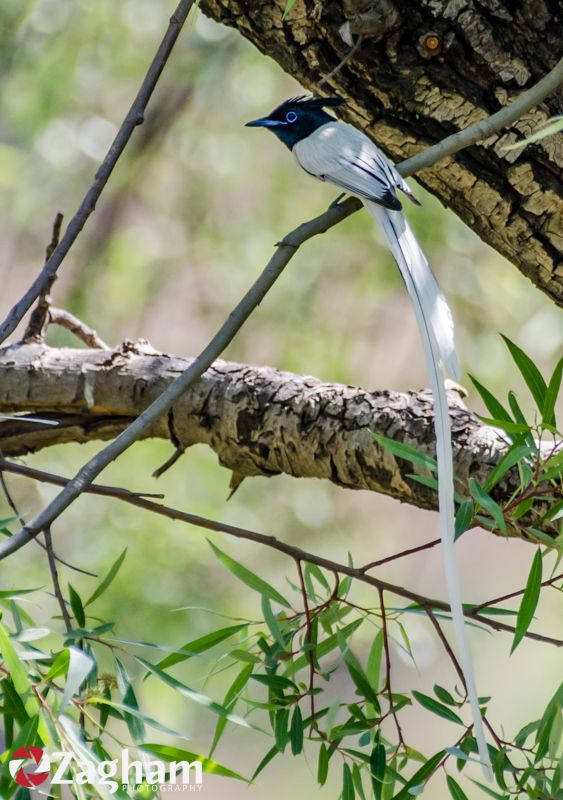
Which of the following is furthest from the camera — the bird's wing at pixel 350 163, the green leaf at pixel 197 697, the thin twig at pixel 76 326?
the thin twig at pixel 76 326

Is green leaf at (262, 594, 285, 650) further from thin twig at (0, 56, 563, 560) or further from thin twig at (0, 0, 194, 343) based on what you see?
thin twig at (0, 0, 194, 343)

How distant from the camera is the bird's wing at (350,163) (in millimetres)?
966

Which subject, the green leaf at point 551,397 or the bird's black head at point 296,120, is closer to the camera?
the green leaf at point 551,397

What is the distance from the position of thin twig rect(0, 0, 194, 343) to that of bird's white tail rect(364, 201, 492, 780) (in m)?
0.26

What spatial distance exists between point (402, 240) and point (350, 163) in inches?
4.6

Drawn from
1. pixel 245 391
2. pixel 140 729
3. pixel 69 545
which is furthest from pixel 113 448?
pixel 69 545

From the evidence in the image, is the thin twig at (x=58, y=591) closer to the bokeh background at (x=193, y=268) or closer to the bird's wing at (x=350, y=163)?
the bird's wing at (x=350, y=163)

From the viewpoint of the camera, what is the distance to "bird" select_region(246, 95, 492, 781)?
68cm

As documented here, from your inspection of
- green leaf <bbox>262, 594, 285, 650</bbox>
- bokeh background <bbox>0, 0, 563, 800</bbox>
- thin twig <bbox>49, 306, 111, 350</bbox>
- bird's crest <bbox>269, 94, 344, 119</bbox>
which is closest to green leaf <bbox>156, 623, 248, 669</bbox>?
green leaf <bbox>262, 594, 285, 650</bbox>

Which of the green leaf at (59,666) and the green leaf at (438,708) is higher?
the green leaf at (59,666)

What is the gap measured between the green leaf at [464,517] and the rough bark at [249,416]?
0.21 m

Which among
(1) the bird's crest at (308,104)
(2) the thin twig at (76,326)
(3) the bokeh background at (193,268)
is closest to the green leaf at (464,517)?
(1) the bird's crest at (308,104)

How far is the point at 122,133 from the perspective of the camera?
0.94 meters

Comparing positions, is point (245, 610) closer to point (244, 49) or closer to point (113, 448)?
point (244, 49)
